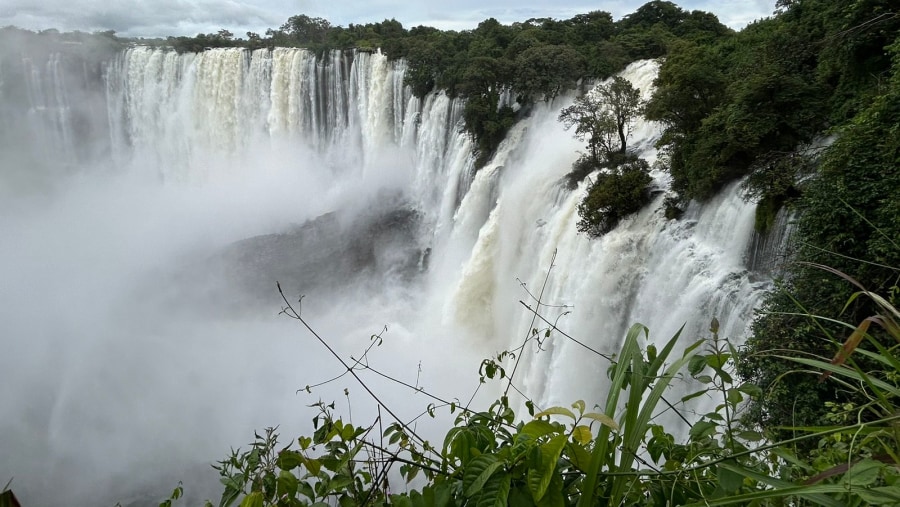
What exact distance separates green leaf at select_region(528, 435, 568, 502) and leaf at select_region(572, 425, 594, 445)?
0.69 ft

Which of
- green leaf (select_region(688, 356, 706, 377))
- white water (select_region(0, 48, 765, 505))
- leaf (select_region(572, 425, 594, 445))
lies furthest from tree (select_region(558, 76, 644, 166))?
leaf (select_region(572, 425, 594, 445))

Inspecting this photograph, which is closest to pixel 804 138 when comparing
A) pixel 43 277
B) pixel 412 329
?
pixel 412 329

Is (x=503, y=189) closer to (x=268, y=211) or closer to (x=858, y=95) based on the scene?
(x=858, y=95)

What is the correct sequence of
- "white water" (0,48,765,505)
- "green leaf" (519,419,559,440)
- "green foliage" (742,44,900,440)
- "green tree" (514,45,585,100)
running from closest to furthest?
1. "green leaf" (519,419,559,440)
2. "green foliage" (742,44,900,440)
3. "white water" (0,48,765,505)
4. "green tree" (514,45,585,100)

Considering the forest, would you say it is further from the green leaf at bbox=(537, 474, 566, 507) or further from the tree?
the tree

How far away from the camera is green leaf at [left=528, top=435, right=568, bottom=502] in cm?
136

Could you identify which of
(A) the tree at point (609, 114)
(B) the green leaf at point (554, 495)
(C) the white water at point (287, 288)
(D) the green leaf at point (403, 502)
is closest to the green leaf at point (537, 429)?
(B) the green leaf at point (554, 495)

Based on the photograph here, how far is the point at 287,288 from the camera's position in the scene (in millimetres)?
24906

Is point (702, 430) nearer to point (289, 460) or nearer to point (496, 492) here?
point (496, 492)

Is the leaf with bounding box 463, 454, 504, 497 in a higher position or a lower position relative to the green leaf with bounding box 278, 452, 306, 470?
higher

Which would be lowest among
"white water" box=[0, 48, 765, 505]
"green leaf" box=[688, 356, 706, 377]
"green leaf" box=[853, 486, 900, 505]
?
"white water" box=[0, 48, 765, 505]

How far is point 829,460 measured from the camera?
2.05 m

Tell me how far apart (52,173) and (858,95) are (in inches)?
1730

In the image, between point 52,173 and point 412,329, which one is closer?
point 412,329
